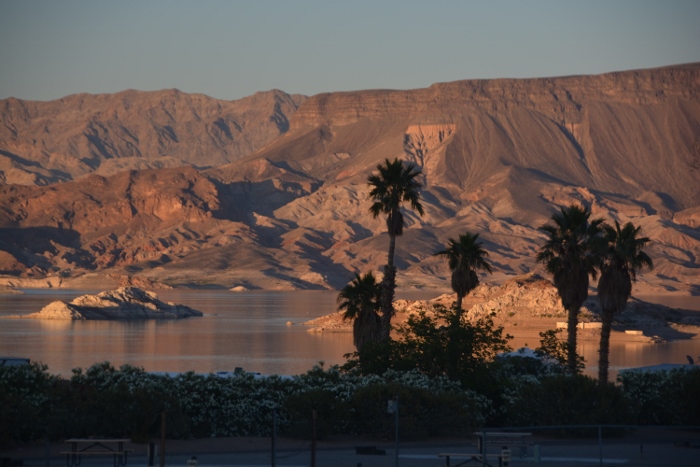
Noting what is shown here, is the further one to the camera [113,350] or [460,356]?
[113,350]

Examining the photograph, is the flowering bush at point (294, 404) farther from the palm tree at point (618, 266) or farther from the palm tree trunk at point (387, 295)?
the palm tree trunk at point (387, 295)

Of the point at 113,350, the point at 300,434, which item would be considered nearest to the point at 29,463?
the point at 300,434

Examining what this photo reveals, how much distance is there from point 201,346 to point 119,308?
2261 inches

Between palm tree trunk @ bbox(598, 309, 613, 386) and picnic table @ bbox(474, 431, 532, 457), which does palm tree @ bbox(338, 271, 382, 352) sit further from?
picnic table @ bbox(474, 431, 532, 457)

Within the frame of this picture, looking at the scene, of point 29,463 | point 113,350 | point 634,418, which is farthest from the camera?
point 113,350

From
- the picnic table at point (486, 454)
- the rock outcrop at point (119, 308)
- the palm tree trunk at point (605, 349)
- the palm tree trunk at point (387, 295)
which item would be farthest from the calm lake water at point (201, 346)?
the picnic table at point (486, 454)

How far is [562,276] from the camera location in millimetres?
54438

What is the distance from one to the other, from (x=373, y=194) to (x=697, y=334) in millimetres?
81774

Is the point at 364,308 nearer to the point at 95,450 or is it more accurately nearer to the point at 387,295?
the point at 387,295

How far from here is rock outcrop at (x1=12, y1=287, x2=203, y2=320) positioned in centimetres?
14775

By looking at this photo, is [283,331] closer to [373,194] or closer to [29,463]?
[373,194]

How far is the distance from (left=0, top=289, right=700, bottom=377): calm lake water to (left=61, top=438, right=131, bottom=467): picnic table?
38397 mm

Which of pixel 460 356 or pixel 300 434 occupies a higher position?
pixel 460 356

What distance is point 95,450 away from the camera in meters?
28.5
